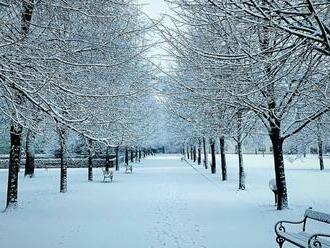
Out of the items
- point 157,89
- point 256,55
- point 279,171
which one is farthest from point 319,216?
point 279,171

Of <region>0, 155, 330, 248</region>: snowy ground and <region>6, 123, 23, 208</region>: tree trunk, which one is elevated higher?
<region>6, 123, 23, 208</region>: tree trunk

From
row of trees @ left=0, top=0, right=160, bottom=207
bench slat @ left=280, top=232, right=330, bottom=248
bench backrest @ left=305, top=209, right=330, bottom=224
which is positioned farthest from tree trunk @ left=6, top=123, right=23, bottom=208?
bench backrest @ left=305, top=209, right=330, bottom=224

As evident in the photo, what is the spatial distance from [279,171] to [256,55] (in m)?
6.78

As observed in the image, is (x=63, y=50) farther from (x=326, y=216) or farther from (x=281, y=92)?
(x=281, y=92)

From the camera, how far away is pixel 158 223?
32.8ft

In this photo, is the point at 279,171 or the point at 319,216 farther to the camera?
the point at 279,171

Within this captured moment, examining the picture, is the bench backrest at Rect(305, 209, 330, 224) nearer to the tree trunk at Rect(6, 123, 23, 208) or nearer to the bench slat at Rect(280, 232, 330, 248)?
the bench slat at Rect(280, 232, 330, 248)

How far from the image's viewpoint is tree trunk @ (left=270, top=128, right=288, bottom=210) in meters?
11.9

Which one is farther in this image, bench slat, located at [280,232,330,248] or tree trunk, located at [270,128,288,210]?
tree trunk, located at [270,128,288,210]

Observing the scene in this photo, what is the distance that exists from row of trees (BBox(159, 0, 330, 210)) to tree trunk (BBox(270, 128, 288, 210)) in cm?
2

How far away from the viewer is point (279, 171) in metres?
12.1

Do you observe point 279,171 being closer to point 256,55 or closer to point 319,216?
point 319,216

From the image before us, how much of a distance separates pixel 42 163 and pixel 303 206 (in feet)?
123

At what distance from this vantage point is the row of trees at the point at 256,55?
541cm
